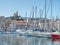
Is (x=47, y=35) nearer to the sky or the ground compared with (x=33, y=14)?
nearer to the ground

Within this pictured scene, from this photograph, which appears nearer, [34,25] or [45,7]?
[45,7]

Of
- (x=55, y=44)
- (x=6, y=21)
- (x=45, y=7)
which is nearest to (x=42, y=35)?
(x=45, y=7)

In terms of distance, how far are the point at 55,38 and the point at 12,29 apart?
107 feet

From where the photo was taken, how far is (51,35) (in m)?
28.0

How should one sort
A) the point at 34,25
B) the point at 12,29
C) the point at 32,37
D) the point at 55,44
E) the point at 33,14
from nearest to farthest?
the point at 55,44 < the point at 32,37 < the point at 33,14 < the point at 34,25 < the point at 12,29

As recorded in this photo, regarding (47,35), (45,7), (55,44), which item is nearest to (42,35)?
(47,35)

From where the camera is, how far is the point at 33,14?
3619cm

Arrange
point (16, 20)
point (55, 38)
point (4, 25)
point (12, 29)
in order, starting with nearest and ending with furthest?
point (55, 38) < point (12, 29) < point (4, 25) < point (16, 20)

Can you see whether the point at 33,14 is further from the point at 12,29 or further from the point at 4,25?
the point at 4,25

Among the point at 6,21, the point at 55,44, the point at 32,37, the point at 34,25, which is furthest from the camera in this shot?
the point at 6,21

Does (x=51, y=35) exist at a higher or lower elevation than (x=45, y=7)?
lower

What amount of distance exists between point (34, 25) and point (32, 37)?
35.3 feet

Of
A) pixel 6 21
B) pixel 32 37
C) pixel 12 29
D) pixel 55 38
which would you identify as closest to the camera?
pixel 55 38

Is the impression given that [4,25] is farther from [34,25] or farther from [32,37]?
[32,37]
